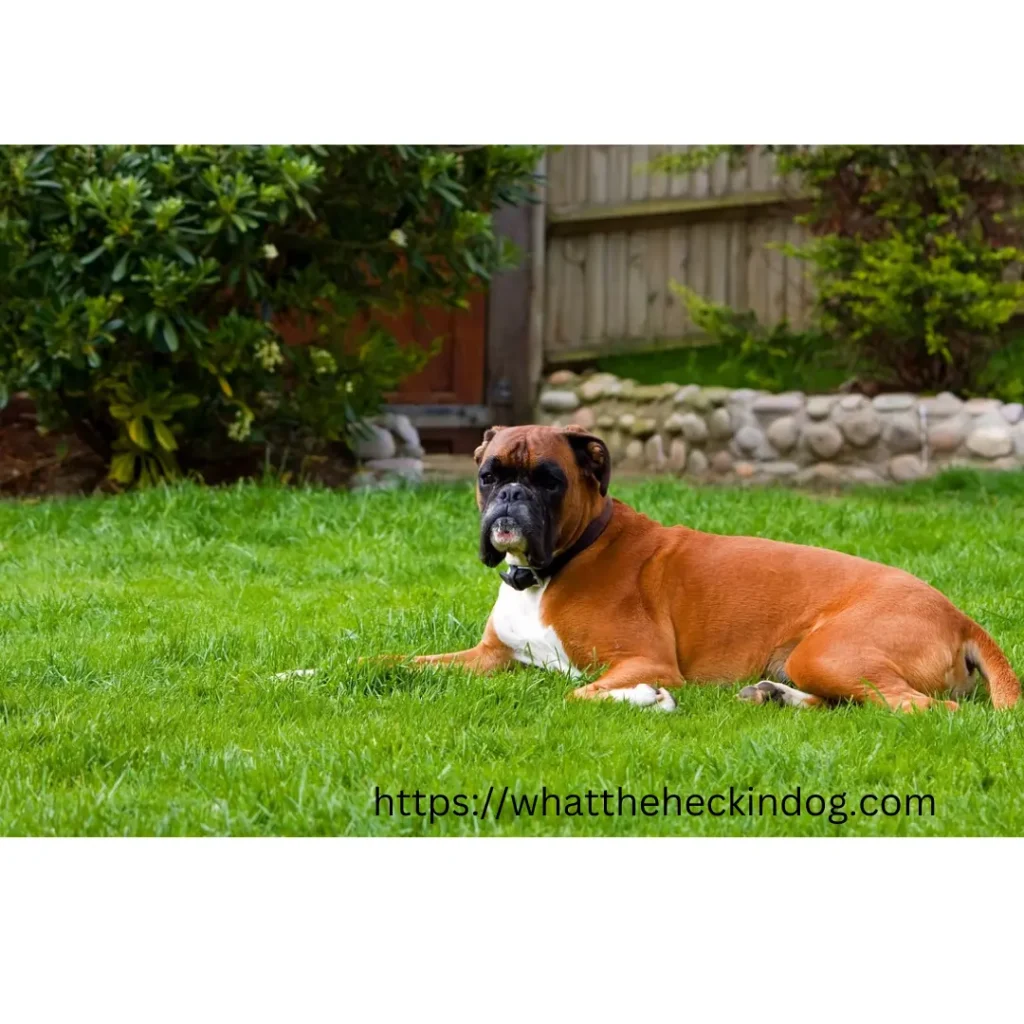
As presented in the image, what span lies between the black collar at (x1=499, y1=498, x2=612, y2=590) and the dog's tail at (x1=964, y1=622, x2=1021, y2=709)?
1.32m

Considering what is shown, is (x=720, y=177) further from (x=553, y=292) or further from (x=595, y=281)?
(x=553, y=292)

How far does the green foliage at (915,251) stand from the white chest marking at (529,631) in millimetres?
6647

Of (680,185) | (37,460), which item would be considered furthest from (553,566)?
(680,185)

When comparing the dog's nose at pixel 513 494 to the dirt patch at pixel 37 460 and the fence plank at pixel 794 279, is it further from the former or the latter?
the fence plank at pixel 794 279

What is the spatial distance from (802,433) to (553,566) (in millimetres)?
6479

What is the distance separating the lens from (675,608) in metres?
5.17

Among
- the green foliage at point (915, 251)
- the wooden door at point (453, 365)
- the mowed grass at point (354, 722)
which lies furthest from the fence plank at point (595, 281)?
the mowed grass at point (354, 722)

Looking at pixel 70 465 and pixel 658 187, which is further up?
pixel 658 187

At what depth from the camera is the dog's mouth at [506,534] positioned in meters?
4.83

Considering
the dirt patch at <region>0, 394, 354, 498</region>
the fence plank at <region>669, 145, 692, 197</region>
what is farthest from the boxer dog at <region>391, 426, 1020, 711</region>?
the fence plank at <region>669, 145, 692, 197</region>

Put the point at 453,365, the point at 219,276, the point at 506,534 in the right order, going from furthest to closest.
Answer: the point at 453,365
the point at 219,276
the point at 506,534

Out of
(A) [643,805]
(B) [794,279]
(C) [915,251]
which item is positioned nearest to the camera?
(A) [643,805]

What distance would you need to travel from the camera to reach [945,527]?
838 cm

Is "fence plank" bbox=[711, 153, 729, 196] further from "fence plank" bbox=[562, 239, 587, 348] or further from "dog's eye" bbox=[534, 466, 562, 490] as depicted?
"dog's eye" bbox=[534, 466, 562, 490]
